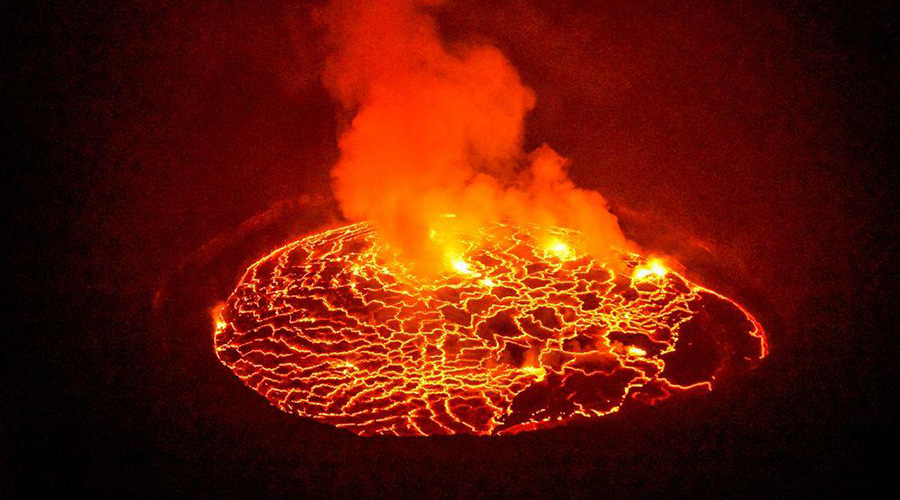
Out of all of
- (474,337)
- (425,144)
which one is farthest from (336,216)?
(474,337)

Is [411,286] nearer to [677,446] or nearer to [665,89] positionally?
[677,446]

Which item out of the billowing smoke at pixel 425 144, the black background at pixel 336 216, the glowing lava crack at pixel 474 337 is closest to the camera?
the black background at pixel 336 216

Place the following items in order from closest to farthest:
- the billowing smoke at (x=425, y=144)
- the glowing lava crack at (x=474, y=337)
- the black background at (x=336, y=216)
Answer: the black background at (x=336, y=216) < the glowing lava crack at (x=474, y=337) < the billowing smoke at (x=425, y=144)

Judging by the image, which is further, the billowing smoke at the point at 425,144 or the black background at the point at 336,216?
the billowing smoke at the point at 425,144

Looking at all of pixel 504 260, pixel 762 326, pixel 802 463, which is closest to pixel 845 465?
pixel 802 463

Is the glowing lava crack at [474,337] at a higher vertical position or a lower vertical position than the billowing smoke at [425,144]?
Result: lower
